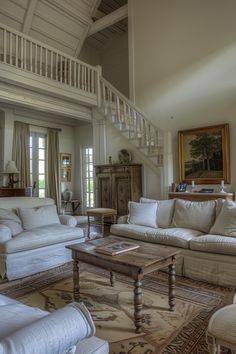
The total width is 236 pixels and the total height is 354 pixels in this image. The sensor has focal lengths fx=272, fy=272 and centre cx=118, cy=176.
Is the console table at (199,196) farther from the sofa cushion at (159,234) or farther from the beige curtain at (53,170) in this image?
the beige curtain at (53,170)

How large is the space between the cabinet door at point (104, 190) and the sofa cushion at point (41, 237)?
2743mm

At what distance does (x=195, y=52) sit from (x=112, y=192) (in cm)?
378

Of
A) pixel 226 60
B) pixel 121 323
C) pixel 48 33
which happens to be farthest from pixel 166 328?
pixel 48 33

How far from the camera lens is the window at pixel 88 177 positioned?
8.89 m

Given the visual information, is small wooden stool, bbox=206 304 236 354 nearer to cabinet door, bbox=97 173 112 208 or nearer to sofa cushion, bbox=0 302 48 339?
sofa cushion, bbox=0 302 48 339

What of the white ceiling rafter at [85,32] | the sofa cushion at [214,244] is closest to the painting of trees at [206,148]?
the sofa cushion at [214,244]

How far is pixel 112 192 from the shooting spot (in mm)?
6746

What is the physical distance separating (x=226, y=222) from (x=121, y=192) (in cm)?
346

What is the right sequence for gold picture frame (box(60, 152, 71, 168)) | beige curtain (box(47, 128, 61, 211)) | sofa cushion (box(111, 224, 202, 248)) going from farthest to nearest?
gold picture frame (box(60, 152, 71, 168))
beige curtain (box(47, 128, 61, 211))
sofa cushion (box(111, 224, 202, 248))

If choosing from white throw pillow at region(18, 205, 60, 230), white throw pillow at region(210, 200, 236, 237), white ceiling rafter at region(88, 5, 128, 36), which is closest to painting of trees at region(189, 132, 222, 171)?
white throw pillow at region(210, 200, 236, 237)

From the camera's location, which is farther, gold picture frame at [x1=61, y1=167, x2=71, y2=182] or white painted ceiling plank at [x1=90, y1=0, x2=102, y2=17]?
gold picture frame at [x1=61, y1=167, x2=71, y2=182]

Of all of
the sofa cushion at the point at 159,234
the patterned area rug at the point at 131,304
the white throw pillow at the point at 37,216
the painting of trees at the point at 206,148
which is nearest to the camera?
the patterned area rug at the point at 131,304

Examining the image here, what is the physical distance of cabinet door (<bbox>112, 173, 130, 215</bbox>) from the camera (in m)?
6.52

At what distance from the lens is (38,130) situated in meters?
8.06
